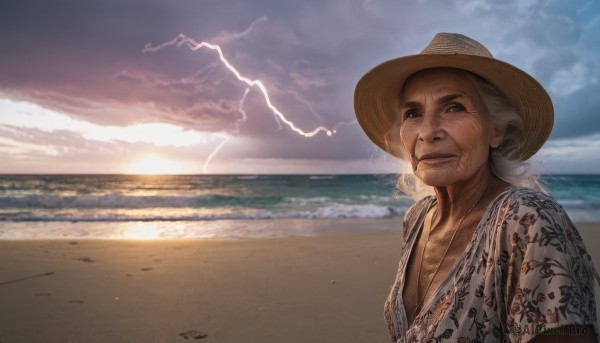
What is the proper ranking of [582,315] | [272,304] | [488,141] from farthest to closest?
[272,304] → [488,141] → [582,315]

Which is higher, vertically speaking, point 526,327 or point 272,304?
point 526,327

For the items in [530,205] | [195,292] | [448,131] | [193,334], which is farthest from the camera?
[195,292]

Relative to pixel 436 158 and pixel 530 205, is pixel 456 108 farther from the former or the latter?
pixel 530 205

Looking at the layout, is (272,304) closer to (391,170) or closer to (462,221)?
(391,170)

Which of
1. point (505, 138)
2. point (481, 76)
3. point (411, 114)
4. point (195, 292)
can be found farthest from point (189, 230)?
point (481, 76)

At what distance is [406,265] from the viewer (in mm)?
1991

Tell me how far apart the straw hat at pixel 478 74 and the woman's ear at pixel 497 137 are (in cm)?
14

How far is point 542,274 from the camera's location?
3.63 feet

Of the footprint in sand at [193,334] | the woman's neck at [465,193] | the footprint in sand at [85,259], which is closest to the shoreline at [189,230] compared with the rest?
the footprint in sand at [85,259]

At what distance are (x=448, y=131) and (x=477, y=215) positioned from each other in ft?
1.24

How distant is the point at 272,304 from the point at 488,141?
3.63m

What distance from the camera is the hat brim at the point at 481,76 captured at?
1.60 meters

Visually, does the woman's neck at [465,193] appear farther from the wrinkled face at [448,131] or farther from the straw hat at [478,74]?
the straw hat at [478,74]

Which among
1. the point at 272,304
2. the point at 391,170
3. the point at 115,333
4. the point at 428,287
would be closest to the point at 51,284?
the point at 115,333
